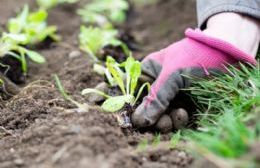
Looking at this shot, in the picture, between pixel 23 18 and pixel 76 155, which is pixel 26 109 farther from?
pixel 23 18

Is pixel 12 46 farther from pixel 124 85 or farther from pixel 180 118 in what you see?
pixel 180 118

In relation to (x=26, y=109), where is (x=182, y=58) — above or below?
above

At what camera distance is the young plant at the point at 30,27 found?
8.58 feet

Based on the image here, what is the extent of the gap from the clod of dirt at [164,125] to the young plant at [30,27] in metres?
0.97

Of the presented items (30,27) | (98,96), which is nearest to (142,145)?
(98,96)

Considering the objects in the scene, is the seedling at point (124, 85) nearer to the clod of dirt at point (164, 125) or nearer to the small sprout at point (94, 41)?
the clod of dirt at point (164, 125)

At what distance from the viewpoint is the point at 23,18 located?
2674mm

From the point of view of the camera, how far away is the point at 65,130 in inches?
59.7

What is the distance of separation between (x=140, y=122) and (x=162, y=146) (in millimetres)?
219

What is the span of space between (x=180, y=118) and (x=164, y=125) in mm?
69

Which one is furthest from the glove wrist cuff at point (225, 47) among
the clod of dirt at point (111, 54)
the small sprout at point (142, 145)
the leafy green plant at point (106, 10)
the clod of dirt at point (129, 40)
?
the leafy green plant at point (106, 10)

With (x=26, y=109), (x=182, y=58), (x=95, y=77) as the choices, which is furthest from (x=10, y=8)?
(x=182, y=58)

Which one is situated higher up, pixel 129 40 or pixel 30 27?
pixel 30 27

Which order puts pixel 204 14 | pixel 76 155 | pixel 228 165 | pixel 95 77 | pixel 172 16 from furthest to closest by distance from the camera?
1. pixel 172 16
2. pixel 95 77
3. pixel 204 14
4. pixel 76 155
5. pixel 228 165
